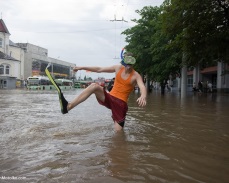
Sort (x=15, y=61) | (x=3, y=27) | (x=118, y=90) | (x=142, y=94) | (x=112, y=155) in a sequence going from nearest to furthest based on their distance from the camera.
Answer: (x=112, y=155), (x=142, y=94), (x=118, y=90), (x=15, y=61), (x=3, y=27)

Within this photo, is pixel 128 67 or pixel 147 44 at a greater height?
pixel 147 44

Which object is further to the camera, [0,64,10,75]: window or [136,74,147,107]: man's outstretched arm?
[0,64,10,75]: window

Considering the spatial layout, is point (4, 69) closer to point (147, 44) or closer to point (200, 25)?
point (147, 44)

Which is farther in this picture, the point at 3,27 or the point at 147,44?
the point at 3,27

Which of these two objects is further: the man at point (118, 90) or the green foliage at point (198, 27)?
the green foliage at point (198, 27)

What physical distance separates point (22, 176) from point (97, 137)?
239cm

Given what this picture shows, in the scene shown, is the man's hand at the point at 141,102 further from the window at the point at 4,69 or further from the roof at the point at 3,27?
the roof at the point at 3,27

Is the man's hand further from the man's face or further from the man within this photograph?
the man's face

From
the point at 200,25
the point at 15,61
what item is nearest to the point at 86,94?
the point at 200,25

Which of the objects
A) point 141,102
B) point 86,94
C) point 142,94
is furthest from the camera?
point 86,94

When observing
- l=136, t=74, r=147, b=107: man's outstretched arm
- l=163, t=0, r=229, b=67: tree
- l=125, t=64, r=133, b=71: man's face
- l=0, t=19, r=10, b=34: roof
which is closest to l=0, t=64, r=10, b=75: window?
l=0, t=19, r=10, b=34: roof

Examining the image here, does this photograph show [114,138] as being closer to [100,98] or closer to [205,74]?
[100,98]

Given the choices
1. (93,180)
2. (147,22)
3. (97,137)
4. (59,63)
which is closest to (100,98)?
(97,137)

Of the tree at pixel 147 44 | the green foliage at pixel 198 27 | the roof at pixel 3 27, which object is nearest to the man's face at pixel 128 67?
the green foliage at pixel 198 27
